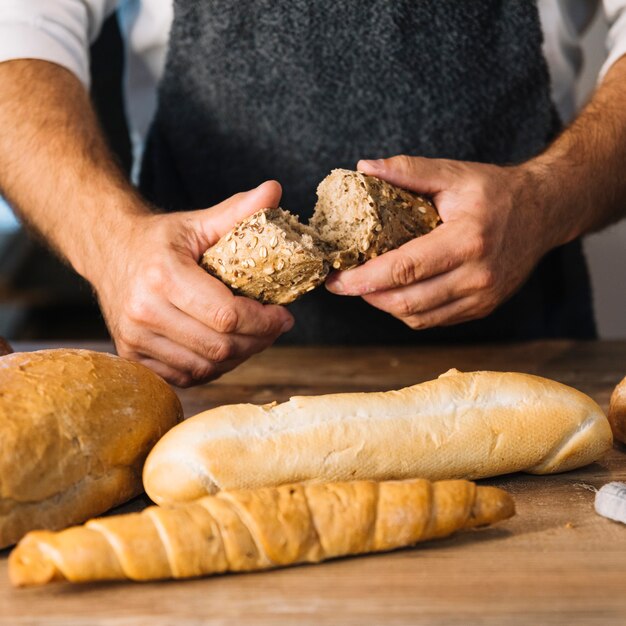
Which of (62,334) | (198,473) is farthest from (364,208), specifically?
(62,334)

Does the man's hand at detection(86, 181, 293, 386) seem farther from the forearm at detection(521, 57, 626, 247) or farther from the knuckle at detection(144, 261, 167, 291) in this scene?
the forearm at detection(521, 57, 626, 247)

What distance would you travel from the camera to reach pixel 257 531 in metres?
0.88

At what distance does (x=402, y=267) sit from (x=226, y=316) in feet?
0.86

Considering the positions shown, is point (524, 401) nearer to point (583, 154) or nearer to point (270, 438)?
point (270, 438)

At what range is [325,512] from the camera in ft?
2.98

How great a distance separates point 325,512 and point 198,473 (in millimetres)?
169

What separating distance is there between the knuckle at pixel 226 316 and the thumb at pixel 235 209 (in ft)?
0.36

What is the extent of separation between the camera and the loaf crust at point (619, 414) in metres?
1.26

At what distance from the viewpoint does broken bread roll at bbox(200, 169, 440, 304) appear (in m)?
1.20

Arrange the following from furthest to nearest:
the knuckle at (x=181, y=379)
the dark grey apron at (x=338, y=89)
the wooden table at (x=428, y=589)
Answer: the dark grey apron at (x=338, y=89) < the knuckle at (x=181, y=379) < the wooden table at (x=428, y=589)

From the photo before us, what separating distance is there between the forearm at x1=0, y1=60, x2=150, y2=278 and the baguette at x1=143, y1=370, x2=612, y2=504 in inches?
20.5

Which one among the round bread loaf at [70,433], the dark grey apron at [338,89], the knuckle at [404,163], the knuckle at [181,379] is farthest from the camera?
the dark grey apron at [338,89]

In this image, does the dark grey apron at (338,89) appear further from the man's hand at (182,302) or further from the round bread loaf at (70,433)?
the round bread loaf at (70,433)

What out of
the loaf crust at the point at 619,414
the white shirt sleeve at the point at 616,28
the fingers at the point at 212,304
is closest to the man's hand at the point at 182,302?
the fingers at the point at 212,304
